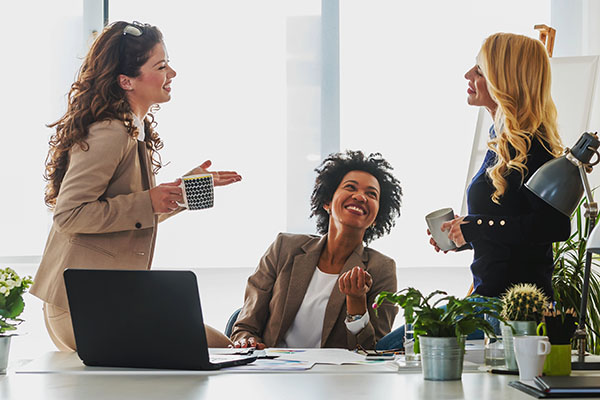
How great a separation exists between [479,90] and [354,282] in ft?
2.76

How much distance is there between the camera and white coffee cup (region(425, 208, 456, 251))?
2301 mm

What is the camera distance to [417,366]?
161cm

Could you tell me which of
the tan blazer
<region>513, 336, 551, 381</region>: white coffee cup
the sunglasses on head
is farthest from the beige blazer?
<region>513, 336, 551, 381</region>: white coffee cup

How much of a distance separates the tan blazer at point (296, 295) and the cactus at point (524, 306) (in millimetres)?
865

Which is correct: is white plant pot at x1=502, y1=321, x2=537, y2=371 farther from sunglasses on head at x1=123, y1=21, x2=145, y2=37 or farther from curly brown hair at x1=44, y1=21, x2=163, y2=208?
sunglasses on head at x1=123, y1=21, x2=145, y2=37

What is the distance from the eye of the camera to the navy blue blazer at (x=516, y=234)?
7.09 ft

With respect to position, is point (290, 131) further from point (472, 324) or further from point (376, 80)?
point (472, 324)

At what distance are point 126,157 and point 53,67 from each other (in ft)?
5.42

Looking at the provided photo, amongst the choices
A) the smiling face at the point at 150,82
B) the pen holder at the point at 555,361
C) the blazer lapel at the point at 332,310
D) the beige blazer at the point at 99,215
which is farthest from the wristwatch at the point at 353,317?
the smiling face at the point at 150,82

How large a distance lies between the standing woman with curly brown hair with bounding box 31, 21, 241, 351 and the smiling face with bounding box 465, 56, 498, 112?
0.93 metres

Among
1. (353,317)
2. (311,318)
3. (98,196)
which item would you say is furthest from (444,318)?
(98,196)

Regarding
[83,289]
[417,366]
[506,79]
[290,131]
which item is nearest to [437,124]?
[290,131]

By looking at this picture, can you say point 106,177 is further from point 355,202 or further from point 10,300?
point 355,202

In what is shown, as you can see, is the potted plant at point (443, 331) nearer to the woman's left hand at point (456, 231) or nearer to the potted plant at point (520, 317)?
the potted plant at point (520, 317)
